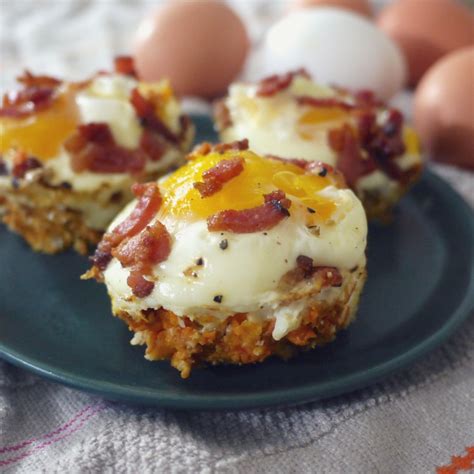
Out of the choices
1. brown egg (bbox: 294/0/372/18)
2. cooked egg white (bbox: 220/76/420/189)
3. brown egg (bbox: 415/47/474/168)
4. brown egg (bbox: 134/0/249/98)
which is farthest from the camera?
brown egg (bbox: 294/0/372/18)

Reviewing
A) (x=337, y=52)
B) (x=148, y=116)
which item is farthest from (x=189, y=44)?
(x=148, y=116)

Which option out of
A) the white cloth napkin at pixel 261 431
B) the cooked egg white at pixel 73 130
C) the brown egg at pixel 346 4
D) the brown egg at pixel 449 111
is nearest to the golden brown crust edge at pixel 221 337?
the white cloth napkin at pixel 261 431

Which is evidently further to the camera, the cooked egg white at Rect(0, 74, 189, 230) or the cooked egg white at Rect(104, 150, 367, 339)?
the cooked egg white at Rect(0, 74, 189, 230)

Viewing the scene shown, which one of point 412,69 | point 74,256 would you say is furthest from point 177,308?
point 412,69

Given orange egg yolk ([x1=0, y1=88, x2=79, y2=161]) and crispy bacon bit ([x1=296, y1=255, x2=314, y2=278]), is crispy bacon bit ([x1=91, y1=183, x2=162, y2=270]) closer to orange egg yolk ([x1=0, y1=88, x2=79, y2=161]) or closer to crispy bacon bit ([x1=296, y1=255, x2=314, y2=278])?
crispy bacon bit ([x1=296, y1=255, x2=314, y2=278])

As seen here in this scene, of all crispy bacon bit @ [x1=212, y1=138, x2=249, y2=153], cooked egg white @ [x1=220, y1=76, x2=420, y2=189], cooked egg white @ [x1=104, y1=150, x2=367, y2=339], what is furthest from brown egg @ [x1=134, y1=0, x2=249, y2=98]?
cooked egg white @ [x1=104, y1=150, x2=367, y2=339]
